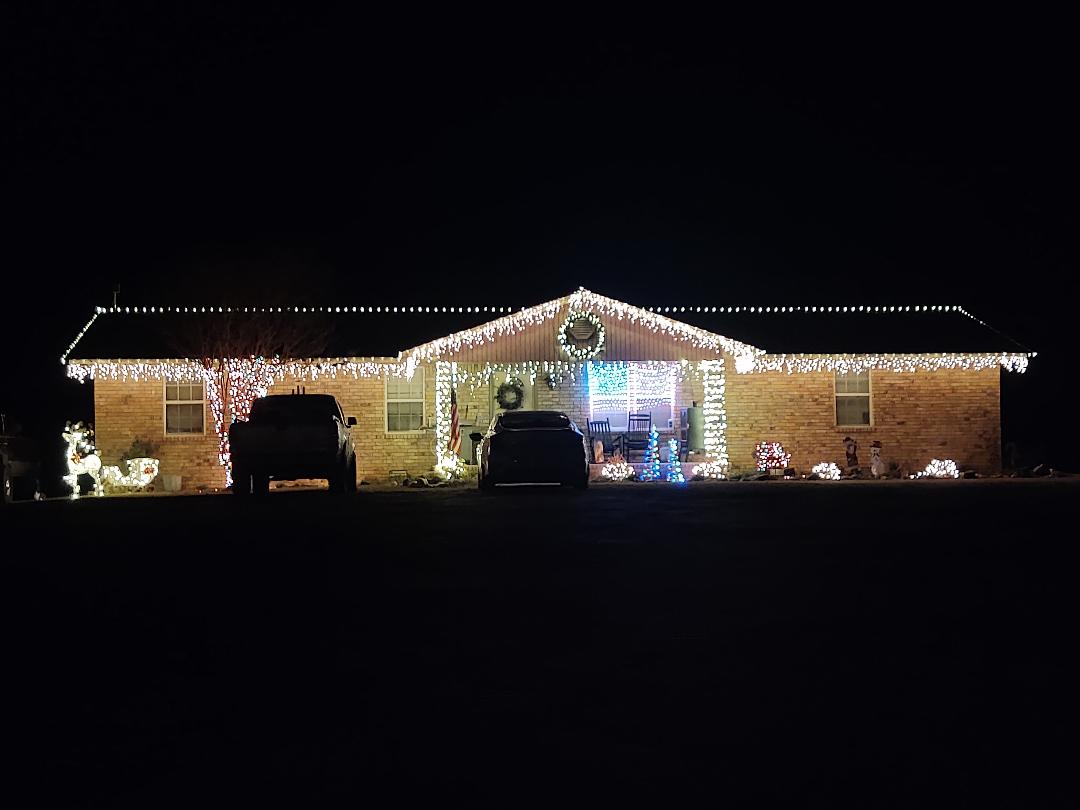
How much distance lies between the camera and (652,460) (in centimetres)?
3173

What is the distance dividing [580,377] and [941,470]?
8.47 metres

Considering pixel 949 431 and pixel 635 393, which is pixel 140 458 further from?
pixel 949 431

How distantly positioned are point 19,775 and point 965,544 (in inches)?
374

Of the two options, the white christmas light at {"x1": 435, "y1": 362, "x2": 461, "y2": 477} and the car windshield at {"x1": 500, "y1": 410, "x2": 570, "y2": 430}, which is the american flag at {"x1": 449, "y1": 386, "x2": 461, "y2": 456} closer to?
the white christmas light at {"x1": 435, "y1": 362, "x2": 461, "y2": 477}

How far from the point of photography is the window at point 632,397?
1405 inches

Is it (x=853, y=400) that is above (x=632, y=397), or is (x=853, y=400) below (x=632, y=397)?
below

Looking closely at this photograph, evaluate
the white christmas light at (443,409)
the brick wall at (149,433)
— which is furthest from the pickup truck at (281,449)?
the brick wall at (149,433)

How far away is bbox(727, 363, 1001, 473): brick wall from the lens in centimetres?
3203

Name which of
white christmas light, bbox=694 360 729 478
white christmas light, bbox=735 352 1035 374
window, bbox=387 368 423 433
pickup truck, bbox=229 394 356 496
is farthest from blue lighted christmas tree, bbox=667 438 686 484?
pickup truck, bbox=229 394 356 496

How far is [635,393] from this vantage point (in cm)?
3625

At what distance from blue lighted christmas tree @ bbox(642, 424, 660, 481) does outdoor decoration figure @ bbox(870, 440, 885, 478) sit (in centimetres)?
468

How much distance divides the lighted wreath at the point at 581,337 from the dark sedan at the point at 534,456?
25.3ft

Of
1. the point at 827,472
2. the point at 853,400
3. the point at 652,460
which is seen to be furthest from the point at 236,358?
the point at 853,400

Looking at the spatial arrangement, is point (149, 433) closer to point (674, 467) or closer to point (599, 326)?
point (599, 326)
